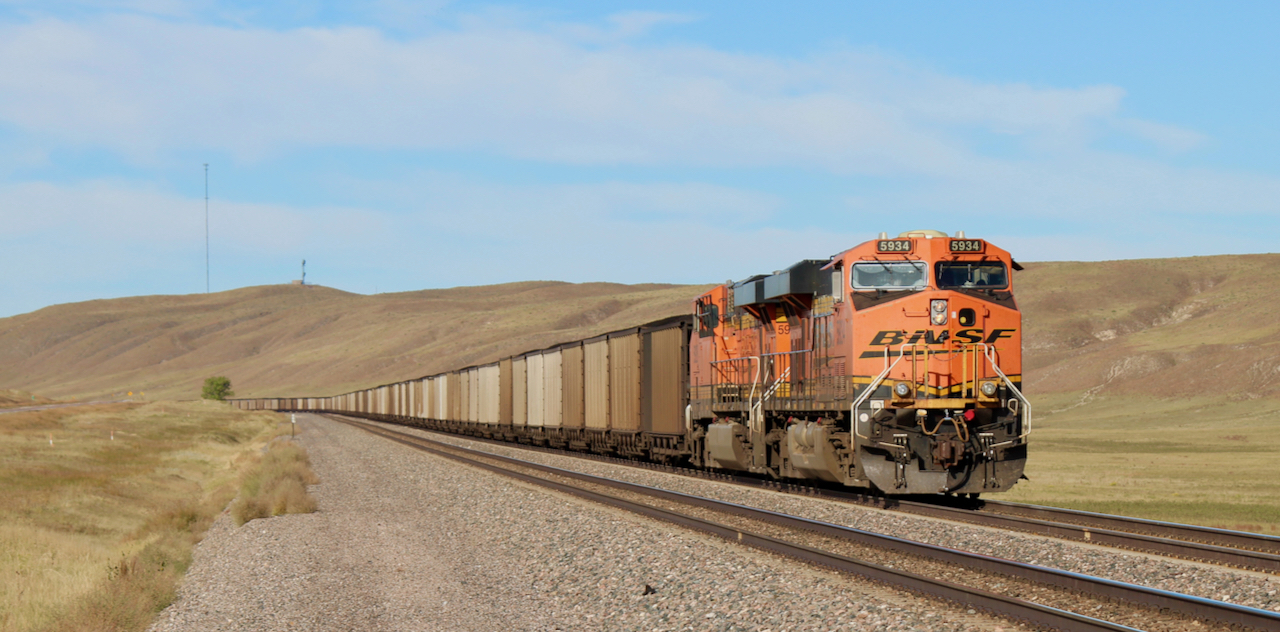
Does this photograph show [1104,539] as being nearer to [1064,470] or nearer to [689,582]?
[689,582]

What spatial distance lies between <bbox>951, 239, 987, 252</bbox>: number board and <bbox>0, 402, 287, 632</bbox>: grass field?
1242cm

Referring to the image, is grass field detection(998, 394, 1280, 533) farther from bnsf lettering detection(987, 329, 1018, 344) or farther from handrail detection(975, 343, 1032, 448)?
bnsf lettering detection(987, 329, 1018, 344)

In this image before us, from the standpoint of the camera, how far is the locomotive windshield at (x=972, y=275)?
17.1 meters

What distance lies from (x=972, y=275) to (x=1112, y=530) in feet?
15.5

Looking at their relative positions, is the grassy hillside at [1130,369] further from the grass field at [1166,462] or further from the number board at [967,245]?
the number board at [967,245]

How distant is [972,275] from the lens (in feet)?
56.5

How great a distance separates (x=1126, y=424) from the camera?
6631 cm

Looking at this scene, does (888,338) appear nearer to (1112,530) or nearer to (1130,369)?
(1112,530)

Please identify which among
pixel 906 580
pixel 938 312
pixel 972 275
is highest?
pixel 972 275

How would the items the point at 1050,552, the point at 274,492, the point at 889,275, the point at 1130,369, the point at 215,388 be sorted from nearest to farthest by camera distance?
the point at 1050,552, the point at 889,275, the point at 274,492, the point at 1130,369, the point at 215,388

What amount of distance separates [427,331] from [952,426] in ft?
616

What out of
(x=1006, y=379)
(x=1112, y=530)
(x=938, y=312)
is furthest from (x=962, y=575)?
(x=938, y=312)

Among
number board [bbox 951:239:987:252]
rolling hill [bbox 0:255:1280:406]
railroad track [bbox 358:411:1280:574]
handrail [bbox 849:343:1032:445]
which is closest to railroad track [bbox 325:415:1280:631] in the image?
handrail [bbox 849:343:1032:445]

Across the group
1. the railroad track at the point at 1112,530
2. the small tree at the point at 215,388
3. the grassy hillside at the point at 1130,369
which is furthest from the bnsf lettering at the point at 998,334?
the small tree at the point at 215,388
